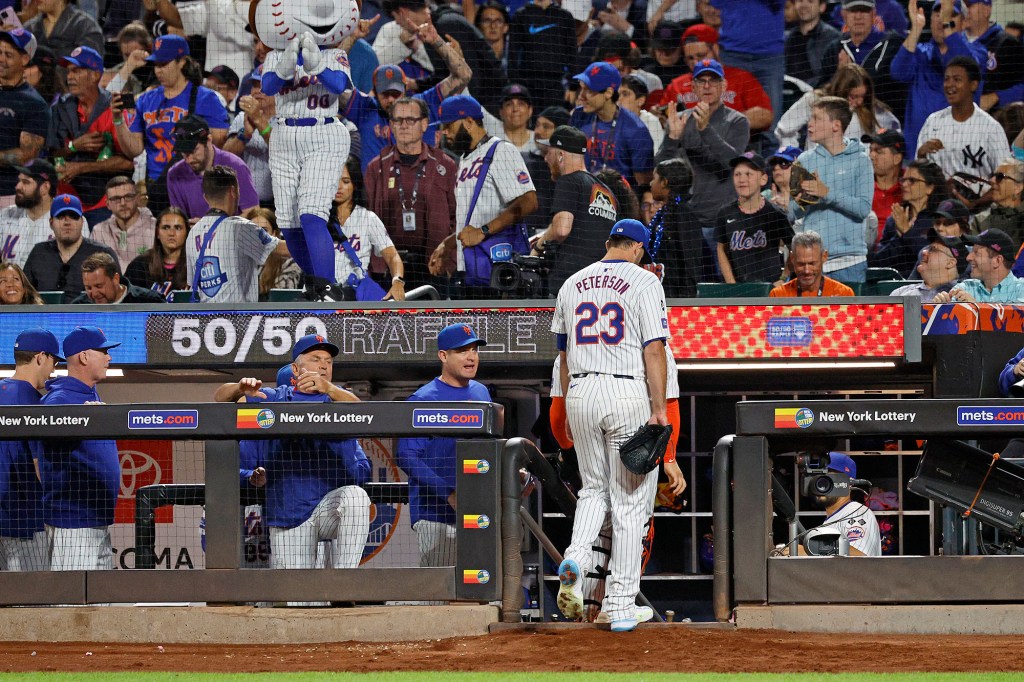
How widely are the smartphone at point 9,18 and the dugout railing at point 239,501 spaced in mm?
7399

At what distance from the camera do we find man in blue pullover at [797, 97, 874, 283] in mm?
9047

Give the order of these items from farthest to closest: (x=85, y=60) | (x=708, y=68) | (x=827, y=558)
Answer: (x=85, y=60), (x=708, y=68), (x=827, y=558)

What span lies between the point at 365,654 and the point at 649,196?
574 cm

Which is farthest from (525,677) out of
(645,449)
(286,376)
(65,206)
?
(65,206)

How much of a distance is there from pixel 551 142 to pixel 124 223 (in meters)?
3.67

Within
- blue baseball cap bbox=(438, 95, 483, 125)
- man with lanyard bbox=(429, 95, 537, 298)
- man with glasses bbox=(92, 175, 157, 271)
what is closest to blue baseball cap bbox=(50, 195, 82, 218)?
man with glasses bbox=(92, 175, 157, 271)

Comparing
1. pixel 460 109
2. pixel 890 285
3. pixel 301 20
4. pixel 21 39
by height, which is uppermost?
pixel 21 39

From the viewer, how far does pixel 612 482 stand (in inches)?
204

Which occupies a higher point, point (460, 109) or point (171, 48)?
point (171, 48)

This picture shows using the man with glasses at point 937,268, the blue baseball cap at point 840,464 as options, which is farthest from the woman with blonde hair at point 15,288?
the man with glasses at point 937,268

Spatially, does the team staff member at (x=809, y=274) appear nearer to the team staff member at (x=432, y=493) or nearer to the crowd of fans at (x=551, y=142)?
the crowd of fans at (x=551, y=142)

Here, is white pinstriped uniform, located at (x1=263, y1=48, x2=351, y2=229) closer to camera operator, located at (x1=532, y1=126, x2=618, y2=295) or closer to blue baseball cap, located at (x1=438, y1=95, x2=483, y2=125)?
blue baseball cap, located at (x1=438, y1=95, x2=483, y2=125)

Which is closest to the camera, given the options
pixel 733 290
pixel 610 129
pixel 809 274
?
pixel 809 274

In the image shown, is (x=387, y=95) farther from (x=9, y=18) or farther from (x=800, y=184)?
(x=9, y=18)
